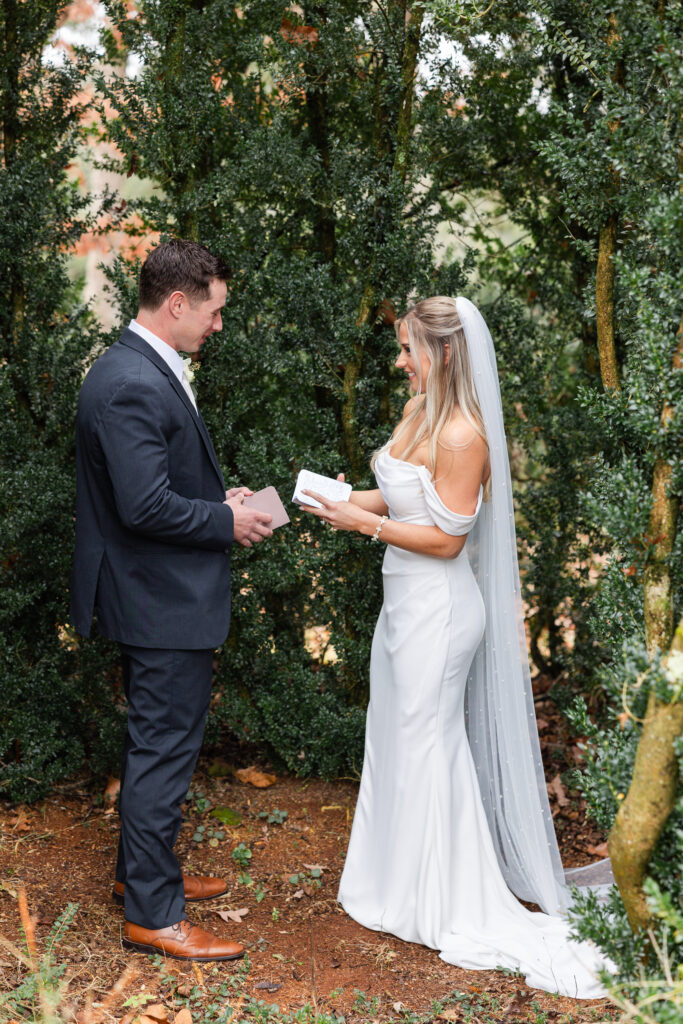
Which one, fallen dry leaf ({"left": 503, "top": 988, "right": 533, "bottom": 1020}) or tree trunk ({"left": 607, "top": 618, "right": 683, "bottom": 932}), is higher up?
tree trunk ({"left": 607, "top": 618, "right": 683, "bottom": 932})

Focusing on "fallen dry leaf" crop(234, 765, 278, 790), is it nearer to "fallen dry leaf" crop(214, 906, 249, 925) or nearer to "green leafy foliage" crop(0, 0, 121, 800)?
"green leafy foliage" crop(0, 0, 121, 800)

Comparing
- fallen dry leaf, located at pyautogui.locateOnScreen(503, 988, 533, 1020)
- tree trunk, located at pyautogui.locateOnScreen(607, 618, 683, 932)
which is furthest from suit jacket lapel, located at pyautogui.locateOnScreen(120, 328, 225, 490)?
fallen dry leaf, located at pyautogui.locateOnScreen(503, 988, 533, 1020)

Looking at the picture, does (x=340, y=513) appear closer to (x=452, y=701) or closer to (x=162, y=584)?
(x=162, y=584)

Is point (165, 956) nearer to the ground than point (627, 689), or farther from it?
nearer to the ground

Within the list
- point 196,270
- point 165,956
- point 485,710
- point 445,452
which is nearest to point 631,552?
point 445,452

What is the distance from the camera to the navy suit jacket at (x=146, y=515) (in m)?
3.20

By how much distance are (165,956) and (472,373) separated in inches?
101

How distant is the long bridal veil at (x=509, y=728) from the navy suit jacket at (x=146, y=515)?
116 cm

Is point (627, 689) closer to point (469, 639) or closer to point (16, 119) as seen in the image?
point (469, 639)

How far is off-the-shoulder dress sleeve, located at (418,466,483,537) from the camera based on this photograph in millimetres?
3590

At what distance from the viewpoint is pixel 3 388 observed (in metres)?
4.18

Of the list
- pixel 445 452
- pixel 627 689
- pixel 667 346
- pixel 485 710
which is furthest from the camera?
pixel 485 710

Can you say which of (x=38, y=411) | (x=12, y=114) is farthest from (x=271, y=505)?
(x=12, y=114)

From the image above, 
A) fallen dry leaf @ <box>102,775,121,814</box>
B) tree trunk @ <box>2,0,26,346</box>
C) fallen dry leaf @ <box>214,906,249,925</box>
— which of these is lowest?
fallen dry leaf @ <box>214,906,249,925</box>
